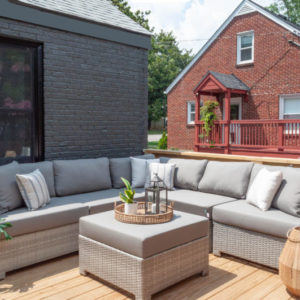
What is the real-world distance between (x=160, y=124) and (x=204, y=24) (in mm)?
14539

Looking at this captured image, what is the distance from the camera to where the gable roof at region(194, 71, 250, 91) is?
11.5 metres

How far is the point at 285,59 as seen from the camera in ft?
38.1

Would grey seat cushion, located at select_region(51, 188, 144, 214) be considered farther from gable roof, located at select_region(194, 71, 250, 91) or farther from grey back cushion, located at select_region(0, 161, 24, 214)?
gable roof, located at select_region(194, 71, 250, 91)

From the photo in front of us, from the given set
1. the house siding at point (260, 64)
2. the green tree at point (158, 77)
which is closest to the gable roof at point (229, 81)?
the house siding at point (260, 64)

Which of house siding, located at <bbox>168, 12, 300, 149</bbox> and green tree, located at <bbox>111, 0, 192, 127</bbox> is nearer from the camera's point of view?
house siding, located at <bbox>168, 12, 300, 149</bbox>

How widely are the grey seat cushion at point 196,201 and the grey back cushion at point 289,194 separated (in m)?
0.66

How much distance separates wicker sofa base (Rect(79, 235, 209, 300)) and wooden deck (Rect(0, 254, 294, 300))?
95 mm

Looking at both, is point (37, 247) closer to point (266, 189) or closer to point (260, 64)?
point (266, 189)

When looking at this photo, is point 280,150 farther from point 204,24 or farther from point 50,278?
point 204,24

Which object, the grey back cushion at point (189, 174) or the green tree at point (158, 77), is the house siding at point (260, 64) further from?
the green tree at point (158, 77)

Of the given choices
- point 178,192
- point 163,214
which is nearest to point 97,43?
point 178,192

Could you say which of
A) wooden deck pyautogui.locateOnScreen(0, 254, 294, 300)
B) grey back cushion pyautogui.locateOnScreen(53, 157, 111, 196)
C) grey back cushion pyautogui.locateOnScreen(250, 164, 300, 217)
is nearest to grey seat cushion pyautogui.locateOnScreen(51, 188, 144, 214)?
grey back cushion pyautogui.locateOnScreen(53, 157, 111, 196)

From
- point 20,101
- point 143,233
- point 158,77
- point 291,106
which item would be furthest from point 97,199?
point 158,77

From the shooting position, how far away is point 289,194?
3500 mm
